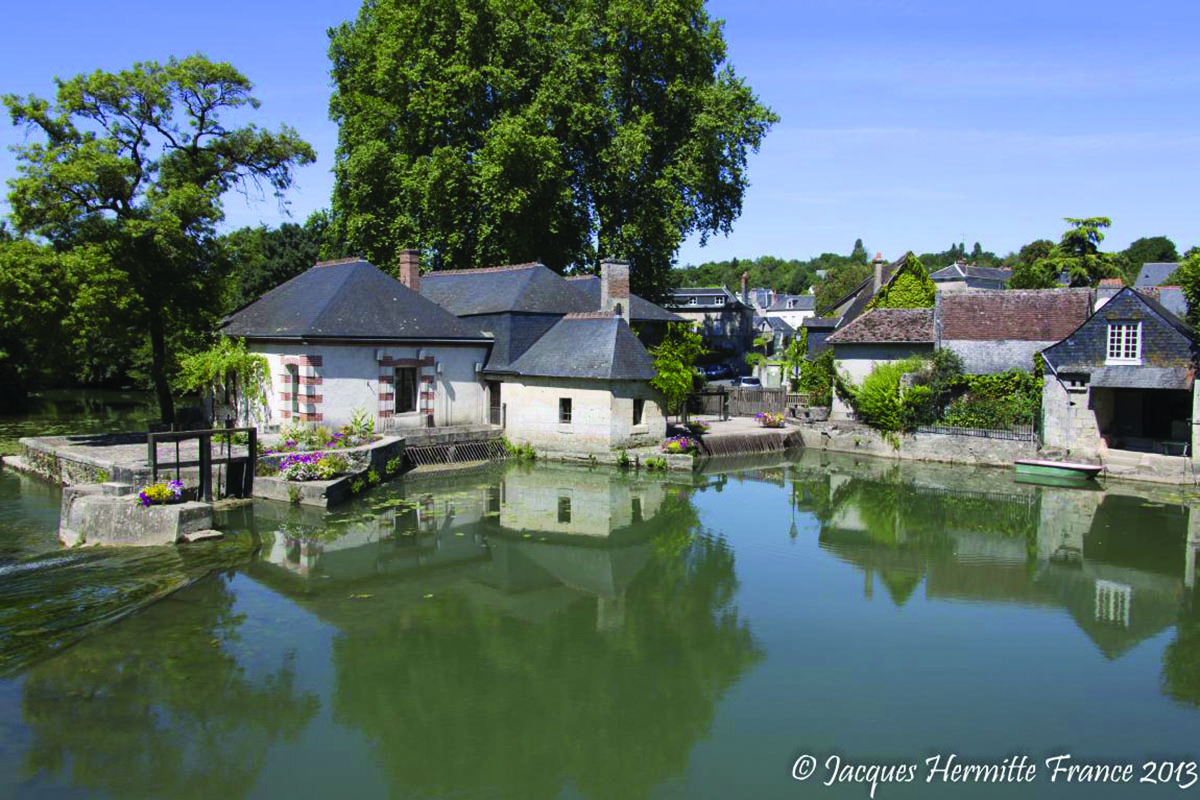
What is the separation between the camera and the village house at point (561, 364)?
21.3m

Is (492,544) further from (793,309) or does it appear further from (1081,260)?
(793,309)

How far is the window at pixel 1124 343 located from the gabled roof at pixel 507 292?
44.7ft

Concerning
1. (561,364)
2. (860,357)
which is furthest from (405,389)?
(860,357)

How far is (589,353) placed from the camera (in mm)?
21578

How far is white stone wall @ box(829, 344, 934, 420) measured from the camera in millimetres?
25156

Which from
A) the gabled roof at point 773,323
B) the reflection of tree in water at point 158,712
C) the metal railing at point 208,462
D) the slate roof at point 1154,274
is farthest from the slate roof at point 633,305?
the slate roof at point 1154,274

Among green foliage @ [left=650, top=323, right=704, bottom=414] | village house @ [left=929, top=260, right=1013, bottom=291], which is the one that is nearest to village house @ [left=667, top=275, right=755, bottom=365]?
village house @ [left=929, top=260, right=1013, bottom=291]

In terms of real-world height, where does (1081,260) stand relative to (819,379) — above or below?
above

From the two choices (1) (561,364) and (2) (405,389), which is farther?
(1) (561,364)

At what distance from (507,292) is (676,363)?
5759mm

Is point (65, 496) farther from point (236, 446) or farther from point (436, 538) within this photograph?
point (436, 538)

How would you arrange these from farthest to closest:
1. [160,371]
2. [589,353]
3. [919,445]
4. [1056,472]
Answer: [919,445]
[589,353]
[160,371]
[1056,472]

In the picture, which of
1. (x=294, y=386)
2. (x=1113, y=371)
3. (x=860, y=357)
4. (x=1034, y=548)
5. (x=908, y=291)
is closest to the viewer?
(x=1034, y=548)

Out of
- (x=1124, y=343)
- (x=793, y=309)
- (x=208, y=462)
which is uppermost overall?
(x=793, y=309)
